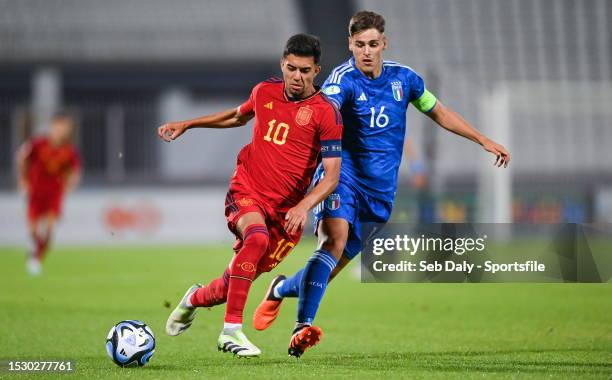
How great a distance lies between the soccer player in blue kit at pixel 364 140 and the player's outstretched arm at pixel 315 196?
1.42 ft

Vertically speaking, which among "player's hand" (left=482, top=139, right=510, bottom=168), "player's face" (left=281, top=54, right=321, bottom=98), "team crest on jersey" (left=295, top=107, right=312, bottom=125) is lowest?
"player's hand" (left=482, top=139, right=510, bottom=168)

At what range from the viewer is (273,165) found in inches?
257

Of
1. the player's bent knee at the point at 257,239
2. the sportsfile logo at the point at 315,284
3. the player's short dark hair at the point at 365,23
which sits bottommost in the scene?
the sportsfile logo at the point at 315,284

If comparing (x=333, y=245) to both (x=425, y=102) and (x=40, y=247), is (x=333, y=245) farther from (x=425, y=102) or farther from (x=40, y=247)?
(x=40, y=247)

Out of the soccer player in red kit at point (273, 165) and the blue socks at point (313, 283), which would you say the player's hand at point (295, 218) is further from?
the blue socks at point (313, 283)

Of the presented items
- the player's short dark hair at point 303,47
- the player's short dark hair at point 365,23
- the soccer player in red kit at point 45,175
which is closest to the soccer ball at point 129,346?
the player's short dark hair at point 303,47

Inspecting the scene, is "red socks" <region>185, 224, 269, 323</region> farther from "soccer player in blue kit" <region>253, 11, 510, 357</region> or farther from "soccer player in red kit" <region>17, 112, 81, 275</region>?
"soccer player in red kit" <region>17, 112, 81, 275</region>

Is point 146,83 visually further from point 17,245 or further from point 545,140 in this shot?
point 545,140

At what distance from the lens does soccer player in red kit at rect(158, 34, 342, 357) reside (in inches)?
247

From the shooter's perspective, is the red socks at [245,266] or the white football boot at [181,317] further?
the white football boot at [181,317]

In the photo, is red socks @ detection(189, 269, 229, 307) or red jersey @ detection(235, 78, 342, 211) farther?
red socks @ detection(189, 269, 229, 307)

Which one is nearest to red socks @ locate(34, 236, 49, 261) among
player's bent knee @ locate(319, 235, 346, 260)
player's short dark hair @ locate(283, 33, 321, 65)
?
player's bent knee @ locate(319, 235, 346, 260)

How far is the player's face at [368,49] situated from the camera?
6785mm

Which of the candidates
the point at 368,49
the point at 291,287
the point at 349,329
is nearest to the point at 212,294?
the point at 291,287
